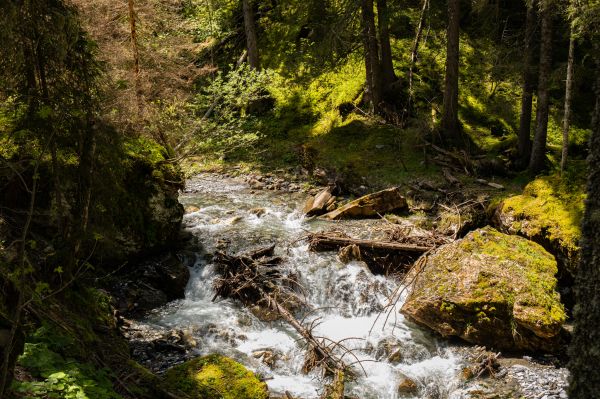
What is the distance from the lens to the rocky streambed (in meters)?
7.42

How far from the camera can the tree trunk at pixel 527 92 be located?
13.4 meters

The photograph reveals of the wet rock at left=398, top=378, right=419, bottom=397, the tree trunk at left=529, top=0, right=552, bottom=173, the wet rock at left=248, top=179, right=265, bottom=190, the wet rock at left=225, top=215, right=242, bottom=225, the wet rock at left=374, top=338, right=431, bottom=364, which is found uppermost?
the tree trunk at left=529, top=0, right=552, bottom=173

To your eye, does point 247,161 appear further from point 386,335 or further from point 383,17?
point 386,335

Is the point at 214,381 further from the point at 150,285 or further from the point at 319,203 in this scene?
the point at 319,203

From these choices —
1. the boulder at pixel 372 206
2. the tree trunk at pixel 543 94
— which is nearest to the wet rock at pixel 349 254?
the boulder at pixel 372 206

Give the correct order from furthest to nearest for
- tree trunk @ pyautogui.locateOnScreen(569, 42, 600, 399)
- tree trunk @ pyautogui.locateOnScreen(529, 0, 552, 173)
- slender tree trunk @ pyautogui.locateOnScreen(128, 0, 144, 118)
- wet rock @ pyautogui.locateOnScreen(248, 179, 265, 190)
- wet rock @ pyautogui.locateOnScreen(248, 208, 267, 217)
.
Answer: wet rock @ pyautogui.locateOnScreen(248, 179, 265, 190) < wet rock @ pyautogui.locateOnScreen(248, 208, 267, 217) < slender tree trunk @ pyautogui.locateOnScreen(128, 0, 144, 118) < tree trunk @ pyautogui.locateOnScreen(529, 0, 552, 173) < tree trunk @ pyautogui.locateOnScreen(569, 42, 600, 399)

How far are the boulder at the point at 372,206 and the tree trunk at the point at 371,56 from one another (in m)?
6.49

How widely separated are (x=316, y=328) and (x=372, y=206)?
4.82 metres

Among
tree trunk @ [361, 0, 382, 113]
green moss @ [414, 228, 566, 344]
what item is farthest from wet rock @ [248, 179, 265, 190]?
green moss @ [414, 228, 566, 344]

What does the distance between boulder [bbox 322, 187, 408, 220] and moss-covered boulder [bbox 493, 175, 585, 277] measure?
9.12ft

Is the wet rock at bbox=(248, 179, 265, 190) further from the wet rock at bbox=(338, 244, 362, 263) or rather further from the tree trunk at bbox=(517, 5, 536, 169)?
the tree trunk at bbox=(517, 5, 536, 169)

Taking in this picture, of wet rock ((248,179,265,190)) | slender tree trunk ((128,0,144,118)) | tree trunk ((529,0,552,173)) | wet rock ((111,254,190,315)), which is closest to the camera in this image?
wet rock ((111,254,190,315))

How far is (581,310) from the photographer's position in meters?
4.13

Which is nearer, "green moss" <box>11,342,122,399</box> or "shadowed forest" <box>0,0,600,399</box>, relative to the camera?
"green moss" <box>11,342,122,399</box>
